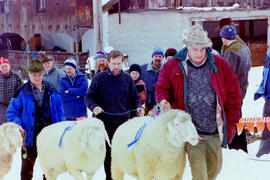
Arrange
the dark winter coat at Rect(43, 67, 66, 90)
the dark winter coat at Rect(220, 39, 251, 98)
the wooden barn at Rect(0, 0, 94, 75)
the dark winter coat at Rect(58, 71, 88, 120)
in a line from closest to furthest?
the dark winter coat at Rect(220, 39, 251, 98), the dark winter coat at Rect(58, 71, 88, 120), the dark winter coat at Rect(43, 67, 66, 90), the wooden barn at Rect(0, 0, 94, 75)

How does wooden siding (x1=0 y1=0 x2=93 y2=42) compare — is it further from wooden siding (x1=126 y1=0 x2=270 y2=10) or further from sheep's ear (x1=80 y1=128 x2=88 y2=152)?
sheep's ear (x1=80 y1=128 x2=88 y2=152)

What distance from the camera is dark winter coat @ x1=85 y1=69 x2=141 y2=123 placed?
4738 mm

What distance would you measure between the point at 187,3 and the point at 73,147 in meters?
12.2

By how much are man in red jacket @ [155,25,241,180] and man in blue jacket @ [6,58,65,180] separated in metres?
1.52

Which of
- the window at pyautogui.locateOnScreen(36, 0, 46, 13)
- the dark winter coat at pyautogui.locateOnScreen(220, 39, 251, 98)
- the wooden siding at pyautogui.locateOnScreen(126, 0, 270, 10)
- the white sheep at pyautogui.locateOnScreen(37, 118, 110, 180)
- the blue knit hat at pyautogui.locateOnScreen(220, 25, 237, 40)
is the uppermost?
the window at pyautogui.locateOnScreen(36, 0, 46, 13)

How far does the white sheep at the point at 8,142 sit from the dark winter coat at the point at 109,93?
916mm

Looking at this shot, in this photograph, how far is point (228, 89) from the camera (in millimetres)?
3527

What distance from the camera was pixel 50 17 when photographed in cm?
1970

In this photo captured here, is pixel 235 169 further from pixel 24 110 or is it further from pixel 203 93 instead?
pixel 24 110

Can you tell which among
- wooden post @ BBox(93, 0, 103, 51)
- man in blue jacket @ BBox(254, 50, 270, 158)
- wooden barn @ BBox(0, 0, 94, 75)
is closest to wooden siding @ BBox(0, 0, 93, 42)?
wooden barn @ BBox(0, 0, 94, 75)

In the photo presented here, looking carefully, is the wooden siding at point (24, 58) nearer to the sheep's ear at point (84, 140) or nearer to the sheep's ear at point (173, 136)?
the sheep's ear at point (84, 140)

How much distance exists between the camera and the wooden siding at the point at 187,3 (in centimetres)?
1510

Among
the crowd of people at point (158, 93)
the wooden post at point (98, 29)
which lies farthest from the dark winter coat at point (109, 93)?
the wooden post at point (98, 29)

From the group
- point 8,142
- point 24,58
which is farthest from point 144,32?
point 8,142
